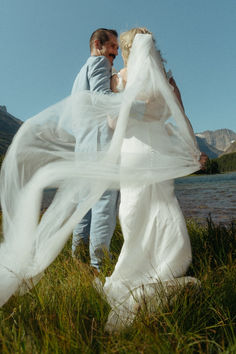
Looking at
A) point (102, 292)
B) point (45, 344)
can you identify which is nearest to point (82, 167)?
point (102, 292)

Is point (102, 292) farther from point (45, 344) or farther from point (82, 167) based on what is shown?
point (82, 167)

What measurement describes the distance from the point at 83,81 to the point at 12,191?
1.59 m

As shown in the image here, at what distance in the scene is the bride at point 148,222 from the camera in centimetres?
224

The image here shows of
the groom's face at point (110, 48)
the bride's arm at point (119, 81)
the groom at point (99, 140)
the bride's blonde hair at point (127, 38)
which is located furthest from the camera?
the groom's face at point (110, 48)

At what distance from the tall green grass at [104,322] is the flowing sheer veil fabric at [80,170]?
0.24 metres

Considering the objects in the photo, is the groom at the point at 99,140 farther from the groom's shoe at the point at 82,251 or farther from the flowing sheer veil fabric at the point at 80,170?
the flowing sheer veil fabric at the point at 80,170

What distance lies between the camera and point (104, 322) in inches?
79.1

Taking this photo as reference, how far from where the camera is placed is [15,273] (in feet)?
7.14

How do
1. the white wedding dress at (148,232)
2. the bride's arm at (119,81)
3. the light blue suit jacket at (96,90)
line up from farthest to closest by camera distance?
the light blue suit jacket at (96,90), the bride's arm at (119,81), the white wedding dress at (148,232)

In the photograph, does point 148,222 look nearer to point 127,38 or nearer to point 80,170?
point 80,170

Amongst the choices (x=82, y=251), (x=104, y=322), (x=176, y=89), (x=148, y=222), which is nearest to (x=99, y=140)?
(x=176, y=89)

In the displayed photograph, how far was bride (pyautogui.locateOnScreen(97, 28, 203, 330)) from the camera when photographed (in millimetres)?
2238

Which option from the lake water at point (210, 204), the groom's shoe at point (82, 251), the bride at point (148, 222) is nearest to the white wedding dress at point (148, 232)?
the bride at point (148, 222)

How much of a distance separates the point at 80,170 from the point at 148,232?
0.74m
